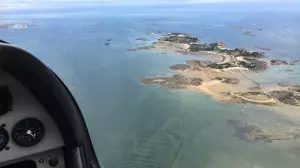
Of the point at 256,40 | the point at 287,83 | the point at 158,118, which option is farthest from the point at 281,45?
the point at 158,118

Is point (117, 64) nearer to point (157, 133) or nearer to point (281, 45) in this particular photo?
point (157, 133)

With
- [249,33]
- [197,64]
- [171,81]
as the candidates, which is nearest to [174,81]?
[171,81]

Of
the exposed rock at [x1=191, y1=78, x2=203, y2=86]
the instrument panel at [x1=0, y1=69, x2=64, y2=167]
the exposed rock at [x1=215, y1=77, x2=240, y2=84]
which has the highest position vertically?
the instrument panel at [x1=0, y1=69, x2=64, y2=167]

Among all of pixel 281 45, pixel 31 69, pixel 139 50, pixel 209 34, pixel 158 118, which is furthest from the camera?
pixel 209 34

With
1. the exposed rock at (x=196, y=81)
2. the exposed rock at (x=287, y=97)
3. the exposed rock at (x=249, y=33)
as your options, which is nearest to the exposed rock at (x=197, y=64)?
the exposed rock at (x=196, y=81)

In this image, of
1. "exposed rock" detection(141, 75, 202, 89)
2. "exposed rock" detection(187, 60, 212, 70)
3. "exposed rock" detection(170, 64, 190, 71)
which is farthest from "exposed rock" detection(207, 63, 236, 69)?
"exposed rock" detection(141, 75, 202, 89)

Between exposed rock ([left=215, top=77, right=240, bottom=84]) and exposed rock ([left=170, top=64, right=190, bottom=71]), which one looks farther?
exposed rock ([left=170, top=64, right=190, bottom=71])

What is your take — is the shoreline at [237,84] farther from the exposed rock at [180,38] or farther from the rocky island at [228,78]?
the exposed rock at [180,38]

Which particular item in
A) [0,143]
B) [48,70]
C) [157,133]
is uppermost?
[48,70]

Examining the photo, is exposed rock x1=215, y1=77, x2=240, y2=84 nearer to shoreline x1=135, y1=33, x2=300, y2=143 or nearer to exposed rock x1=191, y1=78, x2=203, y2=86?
shoreline x1=135, y1=33, x2=300, y2=143
